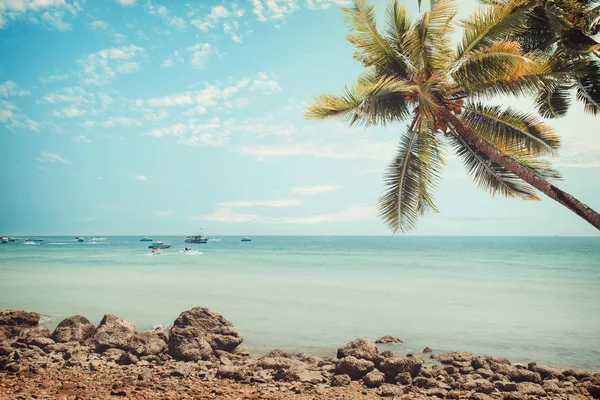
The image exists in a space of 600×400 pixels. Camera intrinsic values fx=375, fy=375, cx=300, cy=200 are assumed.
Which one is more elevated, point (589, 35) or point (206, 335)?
point (589, 35)

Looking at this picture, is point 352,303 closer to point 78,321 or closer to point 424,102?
point 78,321

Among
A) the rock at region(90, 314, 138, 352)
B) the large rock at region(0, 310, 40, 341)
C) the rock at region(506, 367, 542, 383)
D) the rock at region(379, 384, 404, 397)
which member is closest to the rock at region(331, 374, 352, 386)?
the rock at region(379, 384, 404, 397)

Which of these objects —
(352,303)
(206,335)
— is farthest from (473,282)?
(206,335)

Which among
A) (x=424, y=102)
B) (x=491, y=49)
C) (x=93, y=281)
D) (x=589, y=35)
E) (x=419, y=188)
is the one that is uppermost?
(x=589, y=35)

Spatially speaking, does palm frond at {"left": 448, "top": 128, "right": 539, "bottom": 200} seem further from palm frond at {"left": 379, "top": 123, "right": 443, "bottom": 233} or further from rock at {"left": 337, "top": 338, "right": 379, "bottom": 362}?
rock at {"left": 337, "top": 338, "right": 379, "bottom": 362}

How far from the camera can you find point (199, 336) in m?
9.83

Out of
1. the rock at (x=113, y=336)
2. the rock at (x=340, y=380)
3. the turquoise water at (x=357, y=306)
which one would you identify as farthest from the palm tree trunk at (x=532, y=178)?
the rock at (x=113, y=336)

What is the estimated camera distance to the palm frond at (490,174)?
28.4ft

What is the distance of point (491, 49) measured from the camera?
6.62 m

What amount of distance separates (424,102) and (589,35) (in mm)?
3624

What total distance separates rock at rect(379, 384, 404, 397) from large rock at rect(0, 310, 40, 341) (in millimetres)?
10695

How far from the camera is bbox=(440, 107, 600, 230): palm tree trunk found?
637 centimetres

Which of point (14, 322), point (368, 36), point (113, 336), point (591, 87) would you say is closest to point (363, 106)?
point (368, 36)

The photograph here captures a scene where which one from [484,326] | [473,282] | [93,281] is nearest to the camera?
[484,326]
